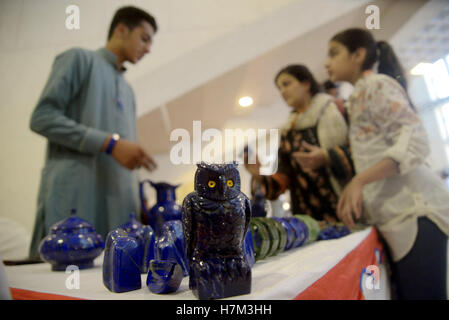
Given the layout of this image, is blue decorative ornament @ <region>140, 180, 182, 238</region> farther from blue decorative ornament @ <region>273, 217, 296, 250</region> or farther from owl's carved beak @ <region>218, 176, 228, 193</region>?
owl's carved beak @ <region>218, 176, 228, 193</region>

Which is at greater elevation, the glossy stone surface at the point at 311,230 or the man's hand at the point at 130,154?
the man's hand at the point at 130,154

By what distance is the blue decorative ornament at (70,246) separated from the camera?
50 centimetres

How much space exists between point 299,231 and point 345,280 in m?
0.18

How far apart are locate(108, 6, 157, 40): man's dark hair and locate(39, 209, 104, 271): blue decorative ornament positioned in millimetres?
431

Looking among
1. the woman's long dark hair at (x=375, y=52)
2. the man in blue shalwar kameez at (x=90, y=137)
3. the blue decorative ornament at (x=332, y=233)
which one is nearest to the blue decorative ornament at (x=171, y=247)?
the man in blue shalwar kameez at (x=90, y=137)

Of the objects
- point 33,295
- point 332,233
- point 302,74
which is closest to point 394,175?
point 332,233

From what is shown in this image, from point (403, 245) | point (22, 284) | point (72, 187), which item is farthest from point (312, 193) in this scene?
point (22, 284)

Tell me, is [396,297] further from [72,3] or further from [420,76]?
[72,3]

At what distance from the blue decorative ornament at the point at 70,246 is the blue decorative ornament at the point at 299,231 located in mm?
383

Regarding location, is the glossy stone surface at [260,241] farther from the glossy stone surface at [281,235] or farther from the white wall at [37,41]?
the white wall at [37,41]

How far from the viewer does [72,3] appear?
49cm

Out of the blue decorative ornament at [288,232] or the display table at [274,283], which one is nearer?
the display table at [274,283]

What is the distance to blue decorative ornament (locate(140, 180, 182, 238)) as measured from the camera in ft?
2.19
